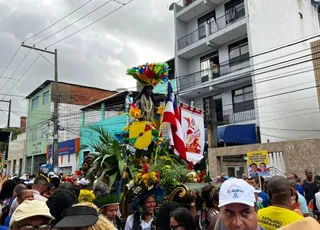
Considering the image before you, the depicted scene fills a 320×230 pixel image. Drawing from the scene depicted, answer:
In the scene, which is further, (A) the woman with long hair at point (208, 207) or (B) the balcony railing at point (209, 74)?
(B) the balcony railing at point (209, 74)

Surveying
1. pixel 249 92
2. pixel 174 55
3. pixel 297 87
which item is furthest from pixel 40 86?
pixel 297 87

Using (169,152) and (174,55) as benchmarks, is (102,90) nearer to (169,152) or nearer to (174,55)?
(174,55)

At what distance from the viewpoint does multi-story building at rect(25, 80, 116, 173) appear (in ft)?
94.9

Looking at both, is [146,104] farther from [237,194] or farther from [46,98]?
[46,98]

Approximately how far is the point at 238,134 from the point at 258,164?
5320mm

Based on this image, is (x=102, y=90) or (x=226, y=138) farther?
(x=102, y=90)

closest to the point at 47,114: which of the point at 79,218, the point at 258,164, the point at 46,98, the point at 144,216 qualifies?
the point at 46,98

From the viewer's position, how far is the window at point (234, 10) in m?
18.1

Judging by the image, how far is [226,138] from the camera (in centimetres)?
1545

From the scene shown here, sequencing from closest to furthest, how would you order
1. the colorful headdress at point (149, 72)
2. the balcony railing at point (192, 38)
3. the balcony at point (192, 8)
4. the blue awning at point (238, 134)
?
the colorful headdress at point (149, 72) < the blue awning at point (238, 134) < the balcony at point (192, 8) < the balcony railing at point (192, 38)

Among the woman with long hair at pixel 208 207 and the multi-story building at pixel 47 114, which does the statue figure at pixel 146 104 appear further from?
the multi-story building at pixel 47 114

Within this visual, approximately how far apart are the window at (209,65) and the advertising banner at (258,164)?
9.05 meters

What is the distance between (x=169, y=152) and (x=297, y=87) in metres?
17.4

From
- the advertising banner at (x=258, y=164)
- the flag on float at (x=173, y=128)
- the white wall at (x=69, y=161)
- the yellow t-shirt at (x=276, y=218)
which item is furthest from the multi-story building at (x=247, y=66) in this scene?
the yellow t-shirt at (x=276, y=218)
